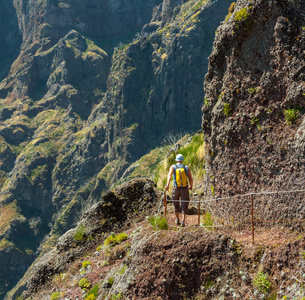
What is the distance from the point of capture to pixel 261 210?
6.42m

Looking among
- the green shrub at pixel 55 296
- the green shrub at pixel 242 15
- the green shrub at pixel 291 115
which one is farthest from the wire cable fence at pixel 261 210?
the green shrub at pixel 55 296

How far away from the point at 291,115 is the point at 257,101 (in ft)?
2.92

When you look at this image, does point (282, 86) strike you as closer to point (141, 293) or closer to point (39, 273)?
point (141, 293)

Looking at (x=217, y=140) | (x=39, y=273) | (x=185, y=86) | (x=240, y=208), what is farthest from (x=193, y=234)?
(x=185, y=86)

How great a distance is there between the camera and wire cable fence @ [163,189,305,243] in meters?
5.73

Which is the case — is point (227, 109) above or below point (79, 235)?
above

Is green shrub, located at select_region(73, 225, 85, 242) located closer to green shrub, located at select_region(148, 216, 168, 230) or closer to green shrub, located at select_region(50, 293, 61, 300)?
green shrub, located at select_region(50, 293, 61, 300)

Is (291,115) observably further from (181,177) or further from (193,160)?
(193,160)

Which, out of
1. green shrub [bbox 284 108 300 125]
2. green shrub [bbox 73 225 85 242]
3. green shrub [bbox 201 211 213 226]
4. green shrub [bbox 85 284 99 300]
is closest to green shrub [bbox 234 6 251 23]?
green shrub [bbox 284 108 300 125]

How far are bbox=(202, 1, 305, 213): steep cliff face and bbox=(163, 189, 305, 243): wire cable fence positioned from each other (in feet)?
0.58

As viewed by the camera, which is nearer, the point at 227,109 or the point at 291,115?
the point at 291,115

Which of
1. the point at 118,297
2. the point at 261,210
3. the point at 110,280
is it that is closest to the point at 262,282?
the point at 261,210

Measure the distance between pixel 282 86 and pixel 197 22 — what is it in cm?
18166

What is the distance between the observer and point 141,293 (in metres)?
6.76
